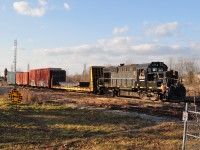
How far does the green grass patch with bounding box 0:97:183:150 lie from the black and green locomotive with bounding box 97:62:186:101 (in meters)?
11.8

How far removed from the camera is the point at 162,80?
28.7 m

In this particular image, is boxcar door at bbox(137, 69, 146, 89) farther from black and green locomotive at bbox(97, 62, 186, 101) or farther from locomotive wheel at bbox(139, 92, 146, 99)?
locomotive wheel at bbox(139, 92, 146, 99)

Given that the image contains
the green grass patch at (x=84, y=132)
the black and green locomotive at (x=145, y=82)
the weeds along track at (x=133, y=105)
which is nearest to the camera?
the green grass patch at (x=84, y=132)

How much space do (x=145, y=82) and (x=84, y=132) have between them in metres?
18.2

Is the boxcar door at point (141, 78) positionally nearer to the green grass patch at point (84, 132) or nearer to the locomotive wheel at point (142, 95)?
the locomotive wheel at point (142, 95)

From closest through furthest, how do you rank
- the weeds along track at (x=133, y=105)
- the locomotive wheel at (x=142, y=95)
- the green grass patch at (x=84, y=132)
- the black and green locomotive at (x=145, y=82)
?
the green grass patch at (x=84, y=132)
the weeds along track at (x=133, y=105)
the black and green locomotive at (x=145, y=82)
the locomotive wheel at (x=142, y=95)

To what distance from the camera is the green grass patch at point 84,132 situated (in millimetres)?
10795

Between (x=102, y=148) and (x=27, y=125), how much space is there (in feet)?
17.2

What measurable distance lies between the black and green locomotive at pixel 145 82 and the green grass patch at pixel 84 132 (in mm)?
11767

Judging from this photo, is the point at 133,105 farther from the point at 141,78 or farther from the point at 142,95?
the point at 141,78

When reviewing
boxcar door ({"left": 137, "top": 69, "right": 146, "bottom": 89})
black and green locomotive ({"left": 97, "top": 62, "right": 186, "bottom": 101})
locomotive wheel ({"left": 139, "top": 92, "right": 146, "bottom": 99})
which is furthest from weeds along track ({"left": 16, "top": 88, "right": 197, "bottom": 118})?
boxcar door ({"left": 137, "top": 69, "right": 146, "bottom": 89})

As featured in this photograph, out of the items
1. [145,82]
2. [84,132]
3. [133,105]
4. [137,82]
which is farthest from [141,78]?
[84,132]

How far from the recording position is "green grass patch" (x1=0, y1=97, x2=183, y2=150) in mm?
10795

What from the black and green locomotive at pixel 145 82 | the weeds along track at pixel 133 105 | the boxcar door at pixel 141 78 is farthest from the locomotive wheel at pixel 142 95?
the weeds along track at pixel 133 105
